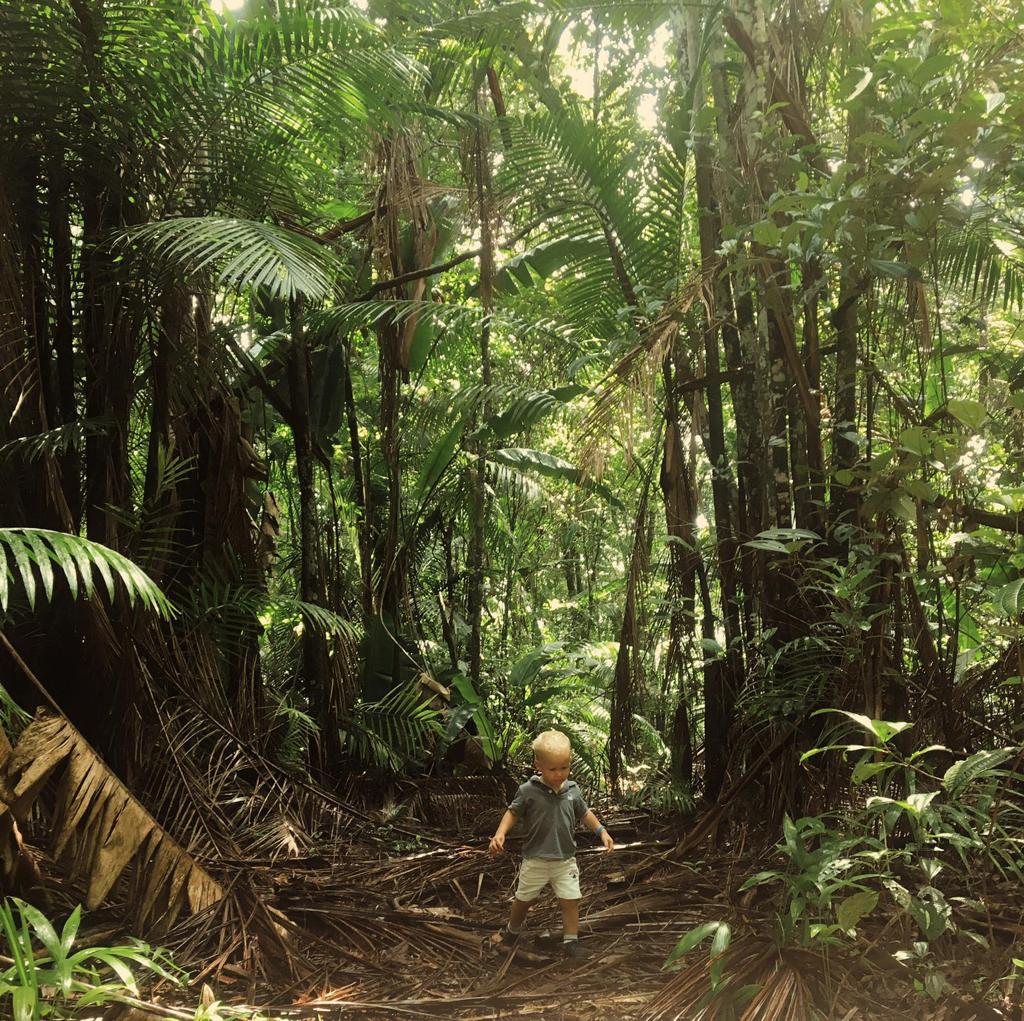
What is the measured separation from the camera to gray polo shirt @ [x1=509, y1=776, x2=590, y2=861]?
357cm

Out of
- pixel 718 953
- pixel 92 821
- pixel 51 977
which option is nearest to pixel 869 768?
pixel 718 953

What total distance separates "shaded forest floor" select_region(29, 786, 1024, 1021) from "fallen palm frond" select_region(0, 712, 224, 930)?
0.83ft

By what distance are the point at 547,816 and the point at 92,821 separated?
1648mm

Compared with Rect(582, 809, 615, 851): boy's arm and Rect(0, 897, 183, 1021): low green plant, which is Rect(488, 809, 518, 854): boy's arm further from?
Rect(0, 897, 183, 1021): low green plant

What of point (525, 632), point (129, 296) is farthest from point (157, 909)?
point (525, 632)

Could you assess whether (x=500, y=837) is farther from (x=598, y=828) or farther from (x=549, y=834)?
(x=598, y=828)

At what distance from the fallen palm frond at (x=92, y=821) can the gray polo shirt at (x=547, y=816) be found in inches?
49.0

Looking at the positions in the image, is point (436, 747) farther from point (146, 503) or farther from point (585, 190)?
point (585, 190)

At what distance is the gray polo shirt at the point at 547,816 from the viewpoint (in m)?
3.57

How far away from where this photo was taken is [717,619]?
4.93m

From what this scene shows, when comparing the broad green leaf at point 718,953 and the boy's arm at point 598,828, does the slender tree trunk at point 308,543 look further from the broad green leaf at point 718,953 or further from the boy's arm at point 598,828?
the broad green leaf at point 718,953

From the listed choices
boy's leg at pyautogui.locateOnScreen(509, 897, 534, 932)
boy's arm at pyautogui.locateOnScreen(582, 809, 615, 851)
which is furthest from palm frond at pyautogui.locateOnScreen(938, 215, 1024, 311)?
boy's leg at pyautogui.locateOnScreen(509, 897, 534, 932)

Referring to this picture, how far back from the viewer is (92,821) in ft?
9.74

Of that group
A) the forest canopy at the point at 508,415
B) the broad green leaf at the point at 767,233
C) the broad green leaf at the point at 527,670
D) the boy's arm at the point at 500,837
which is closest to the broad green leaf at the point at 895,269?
the forest canopy at the point at 508,415
